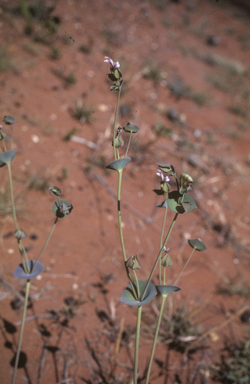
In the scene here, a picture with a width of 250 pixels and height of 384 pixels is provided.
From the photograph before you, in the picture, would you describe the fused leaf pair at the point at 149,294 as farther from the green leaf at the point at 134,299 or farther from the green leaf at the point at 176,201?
the green leaf at the point at 176,201

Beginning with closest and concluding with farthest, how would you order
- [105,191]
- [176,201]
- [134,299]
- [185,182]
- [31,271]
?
1. [185,182]
2. [176,201]
3. [134,299]
4. [31,271]
5. [105,191]

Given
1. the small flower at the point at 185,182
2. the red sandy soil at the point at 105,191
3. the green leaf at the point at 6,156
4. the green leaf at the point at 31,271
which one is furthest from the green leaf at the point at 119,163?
the red sandy soil at the point at 105,191

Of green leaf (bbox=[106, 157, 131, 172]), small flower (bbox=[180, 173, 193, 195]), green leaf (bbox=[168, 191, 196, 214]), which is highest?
small flower (bbox=[180, 173, 193, 195])

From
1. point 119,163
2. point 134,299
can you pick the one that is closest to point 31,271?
point 134,299

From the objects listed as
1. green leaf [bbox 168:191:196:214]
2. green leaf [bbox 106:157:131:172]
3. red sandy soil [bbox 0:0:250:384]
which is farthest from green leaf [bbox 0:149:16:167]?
red sandy soil [bbox 0:0:250:384]

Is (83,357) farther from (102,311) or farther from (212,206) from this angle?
(212,206)

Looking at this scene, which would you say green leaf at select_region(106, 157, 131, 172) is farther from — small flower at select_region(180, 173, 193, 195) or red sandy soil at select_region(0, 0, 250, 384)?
red sandy soil at select_region(0, 0, 250, 384)

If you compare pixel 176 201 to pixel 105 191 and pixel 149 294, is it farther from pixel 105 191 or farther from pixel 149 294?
pixel 105 191

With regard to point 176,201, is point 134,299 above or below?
below
